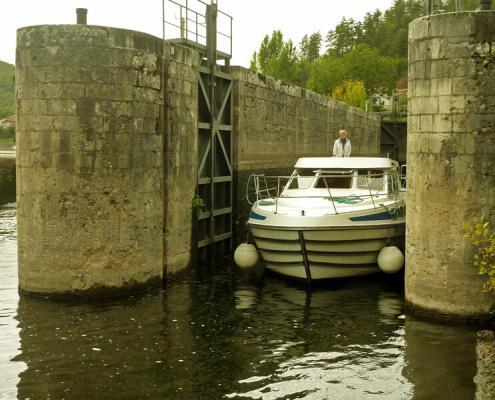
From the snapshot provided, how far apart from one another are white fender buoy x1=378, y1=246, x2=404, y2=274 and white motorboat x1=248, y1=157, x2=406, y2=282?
335 mm

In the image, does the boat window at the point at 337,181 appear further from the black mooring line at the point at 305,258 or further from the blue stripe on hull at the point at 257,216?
the black mooring line at the point at 305,258

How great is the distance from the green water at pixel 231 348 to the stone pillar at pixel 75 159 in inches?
21.9

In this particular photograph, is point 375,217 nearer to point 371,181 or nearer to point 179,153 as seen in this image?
point 371,181

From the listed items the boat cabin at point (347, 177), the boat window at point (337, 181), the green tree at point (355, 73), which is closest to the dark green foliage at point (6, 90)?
the green tree at point (355, 73)

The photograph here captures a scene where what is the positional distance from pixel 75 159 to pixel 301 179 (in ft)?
16.7

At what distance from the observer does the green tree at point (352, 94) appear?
1918 inches

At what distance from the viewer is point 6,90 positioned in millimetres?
89688

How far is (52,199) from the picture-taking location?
9.75 meters

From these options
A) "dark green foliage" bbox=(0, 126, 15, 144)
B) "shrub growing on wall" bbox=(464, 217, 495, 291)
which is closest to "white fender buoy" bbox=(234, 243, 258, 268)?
"shrub growing on wall" bbox=(464, 217, 495, 291)

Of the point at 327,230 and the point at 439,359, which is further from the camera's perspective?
the point at 327,230

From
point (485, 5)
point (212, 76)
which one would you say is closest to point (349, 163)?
point (212, 76)

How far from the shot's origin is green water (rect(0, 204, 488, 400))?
21.9 ft

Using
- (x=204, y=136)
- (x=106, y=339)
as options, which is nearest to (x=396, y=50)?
(x=204, y=136)

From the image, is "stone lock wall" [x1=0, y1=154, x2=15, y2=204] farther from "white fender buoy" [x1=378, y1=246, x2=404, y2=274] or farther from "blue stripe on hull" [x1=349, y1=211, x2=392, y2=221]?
"white fender buoy" [x1=378, y1=246, x2=404, y2=274]
